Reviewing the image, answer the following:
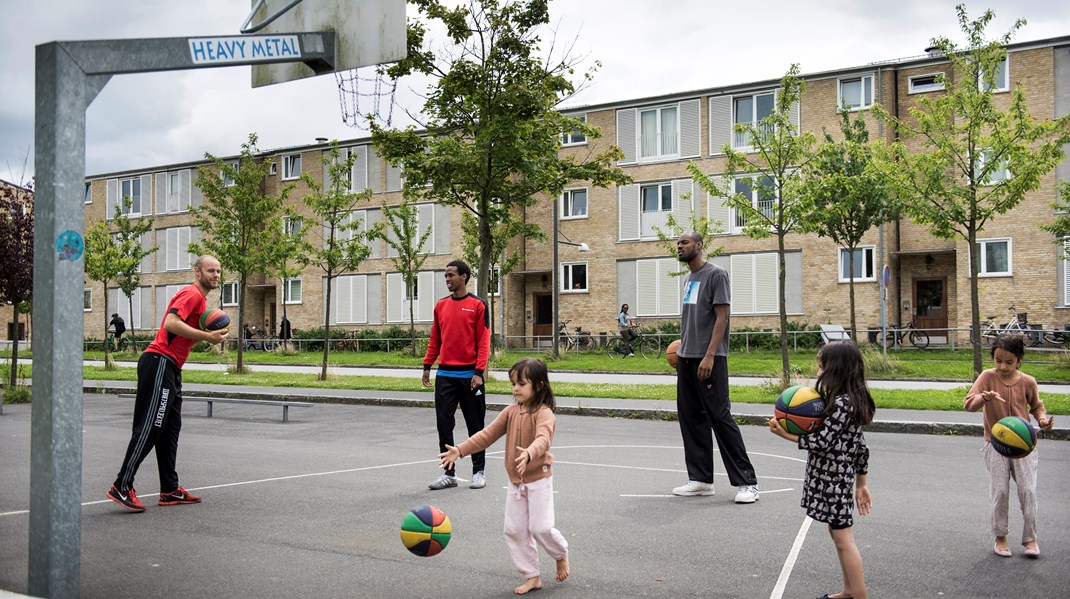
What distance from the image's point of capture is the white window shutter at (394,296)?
1766 inches

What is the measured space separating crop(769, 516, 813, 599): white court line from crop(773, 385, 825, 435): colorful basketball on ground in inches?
36.7

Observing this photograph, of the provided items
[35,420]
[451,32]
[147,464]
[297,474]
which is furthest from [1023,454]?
[451,32]

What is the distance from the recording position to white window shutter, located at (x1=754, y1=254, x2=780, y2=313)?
35562 millimetres

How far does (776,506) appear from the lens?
7152 mm

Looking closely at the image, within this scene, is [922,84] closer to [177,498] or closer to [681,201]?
[681,201]

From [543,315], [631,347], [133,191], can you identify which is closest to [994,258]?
[631,347]

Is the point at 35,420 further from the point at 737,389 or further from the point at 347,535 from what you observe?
the point at 737,389

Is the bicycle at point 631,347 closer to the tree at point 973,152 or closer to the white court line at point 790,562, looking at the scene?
the tree at point 973,152

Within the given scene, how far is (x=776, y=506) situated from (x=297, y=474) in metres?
4.57

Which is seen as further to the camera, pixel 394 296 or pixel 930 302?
pixel 394 296

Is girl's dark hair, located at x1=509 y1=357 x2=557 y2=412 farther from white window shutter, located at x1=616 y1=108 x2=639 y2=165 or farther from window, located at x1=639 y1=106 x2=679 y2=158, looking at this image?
white window shutter, located at x1=616 y1=108 x2=639 y2=165

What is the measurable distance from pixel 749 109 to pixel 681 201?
448 centimetres

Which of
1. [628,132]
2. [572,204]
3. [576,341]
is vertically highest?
[628,132]

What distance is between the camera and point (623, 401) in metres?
16.5
